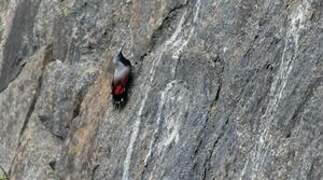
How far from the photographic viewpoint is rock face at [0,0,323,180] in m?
7.16

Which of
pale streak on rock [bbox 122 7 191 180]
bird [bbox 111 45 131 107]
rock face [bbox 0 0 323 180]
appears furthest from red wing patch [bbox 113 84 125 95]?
pale streak on rock [bbox 122 7 191 180]

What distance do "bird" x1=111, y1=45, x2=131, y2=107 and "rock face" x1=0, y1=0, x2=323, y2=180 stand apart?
97 mm

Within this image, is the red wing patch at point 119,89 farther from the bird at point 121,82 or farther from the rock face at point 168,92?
the rock face at point 168,92

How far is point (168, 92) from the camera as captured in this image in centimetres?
924

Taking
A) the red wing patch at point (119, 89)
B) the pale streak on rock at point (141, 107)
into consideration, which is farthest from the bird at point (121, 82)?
the pale streak on rock at point (141, 107)

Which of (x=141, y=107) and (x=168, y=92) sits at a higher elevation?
(x=168, y=92)

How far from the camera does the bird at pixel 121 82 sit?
10.3 m

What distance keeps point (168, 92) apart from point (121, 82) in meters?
1.22

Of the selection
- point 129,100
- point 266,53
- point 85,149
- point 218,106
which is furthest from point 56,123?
point 266,53

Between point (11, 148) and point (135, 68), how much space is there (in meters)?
4.18

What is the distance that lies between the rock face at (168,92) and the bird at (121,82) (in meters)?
0.10

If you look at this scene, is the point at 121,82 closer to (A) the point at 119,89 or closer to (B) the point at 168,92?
(A) the point at 119,89

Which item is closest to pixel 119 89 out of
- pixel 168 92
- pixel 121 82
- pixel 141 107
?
pixel 121 82

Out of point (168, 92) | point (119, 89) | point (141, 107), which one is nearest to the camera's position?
point (168, 92)
